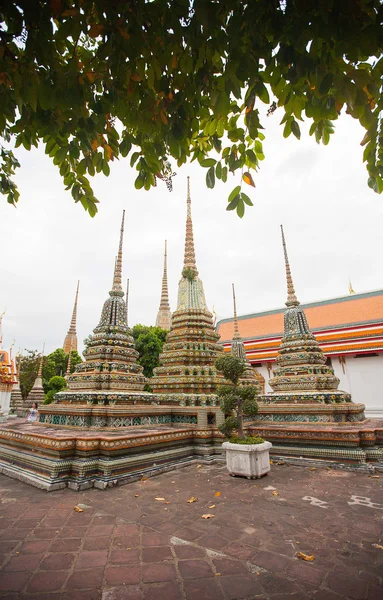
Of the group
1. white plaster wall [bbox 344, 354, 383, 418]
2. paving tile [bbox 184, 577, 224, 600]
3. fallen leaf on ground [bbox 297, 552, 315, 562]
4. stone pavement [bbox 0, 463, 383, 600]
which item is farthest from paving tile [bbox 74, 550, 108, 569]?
white plaster wall [bbox 344, 354, 383, 418]

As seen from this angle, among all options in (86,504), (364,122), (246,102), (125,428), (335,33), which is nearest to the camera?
(335,33)

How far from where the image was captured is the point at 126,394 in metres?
8.09

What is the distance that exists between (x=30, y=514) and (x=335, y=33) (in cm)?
525

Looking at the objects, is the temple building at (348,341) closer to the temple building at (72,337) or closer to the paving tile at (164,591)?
the paving tile at (164,591)

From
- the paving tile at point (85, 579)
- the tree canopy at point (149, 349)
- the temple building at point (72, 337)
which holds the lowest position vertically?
the paving tile at point (85, 579)

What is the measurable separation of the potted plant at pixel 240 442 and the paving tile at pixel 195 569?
3011 mm

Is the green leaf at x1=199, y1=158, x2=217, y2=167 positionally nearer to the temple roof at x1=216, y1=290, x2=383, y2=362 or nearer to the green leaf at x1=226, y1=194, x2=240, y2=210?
the green leaf at x1=226, y1=194, x2=240, y2=210

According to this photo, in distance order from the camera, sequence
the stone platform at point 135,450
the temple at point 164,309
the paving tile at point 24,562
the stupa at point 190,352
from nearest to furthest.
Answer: the paving tile at point 24,562 < the stone platform at point 135,450 < the stupa at point 190,352 < the temple at point 164,309

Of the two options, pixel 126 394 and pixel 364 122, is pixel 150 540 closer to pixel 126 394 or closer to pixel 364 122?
pixel 364 122

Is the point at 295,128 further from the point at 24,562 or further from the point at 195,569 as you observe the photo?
the point at 24,562

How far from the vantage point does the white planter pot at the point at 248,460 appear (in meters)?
5.41

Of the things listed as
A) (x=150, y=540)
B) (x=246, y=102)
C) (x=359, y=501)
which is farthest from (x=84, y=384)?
(x=246, y=102)

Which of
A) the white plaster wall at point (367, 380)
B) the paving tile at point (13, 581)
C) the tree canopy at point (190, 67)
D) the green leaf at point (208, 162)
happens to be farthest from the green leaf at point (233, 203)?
the white plaster wall at point (367, 380)

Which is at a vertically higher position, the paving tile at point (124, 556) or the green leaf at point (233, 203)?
the green leaf at point (233, 203)
